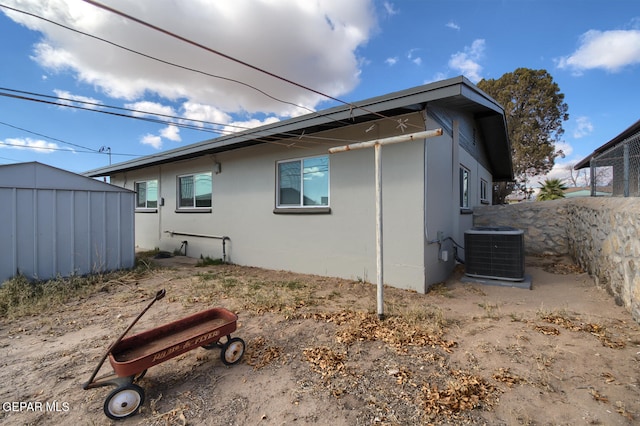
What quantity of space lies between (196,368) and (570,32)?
34.1 ft

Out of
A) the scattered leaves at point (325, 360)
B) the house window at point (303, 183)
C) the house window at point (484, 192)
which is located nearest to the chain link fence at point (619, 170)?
the house window at point (484, 192)

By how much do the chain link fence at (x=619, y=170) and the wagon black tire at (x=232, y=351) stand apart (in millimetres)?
5915

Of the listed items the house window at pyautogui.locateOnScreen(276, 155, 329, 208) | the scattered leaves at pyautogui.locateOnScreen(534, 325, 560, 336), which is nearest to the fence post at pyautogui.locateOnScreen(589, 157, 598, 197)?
the scattered leaves at pyautogui.locateOnScreen(534, 325, 560, 336)

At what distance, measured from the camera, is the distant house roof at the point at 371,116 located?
3.94m

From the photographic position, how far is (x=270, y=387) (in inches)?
83.4

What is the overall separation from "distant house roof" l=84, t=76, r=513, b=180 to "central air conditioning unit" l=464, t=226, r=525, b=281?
2362mm

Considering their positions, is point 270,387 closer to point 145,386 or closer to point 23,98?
point 145,386

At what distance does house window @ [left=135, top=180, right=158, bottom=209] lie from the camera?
32.2ft

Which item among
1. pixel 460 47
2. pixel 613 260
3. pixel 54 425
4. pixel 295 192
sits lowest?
pixel 54 425

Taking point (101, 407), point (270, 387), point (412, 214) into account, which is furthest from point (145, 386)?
point (412, 214)

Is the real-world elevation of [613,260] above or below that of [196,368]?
above

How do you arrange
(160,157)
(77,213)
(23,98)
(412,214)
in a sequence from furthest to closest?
1. (160,157)
2. (77,213)
3. (412,214)
4. (23,98)

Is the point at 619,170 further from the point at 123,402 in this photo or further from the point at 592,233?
the point at 123,402

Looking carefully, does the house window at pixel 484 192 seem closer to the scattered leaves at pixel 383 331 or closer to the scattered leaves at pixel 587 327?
the scattered leaves at pixel 587 327
